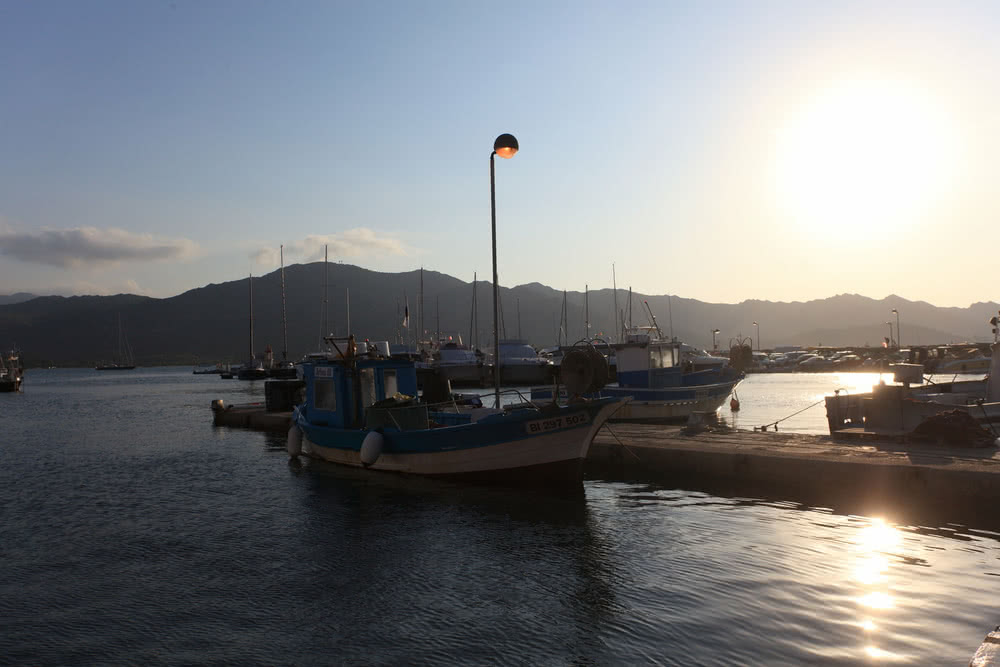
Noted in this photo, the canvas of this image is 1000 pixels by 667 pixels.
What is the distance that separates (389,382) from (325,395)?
2.42m

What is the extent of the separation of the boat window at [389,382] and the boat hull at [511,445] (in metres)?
2.49

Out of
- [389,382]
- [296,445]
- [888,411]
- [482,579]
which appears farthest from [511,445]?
[296,445]

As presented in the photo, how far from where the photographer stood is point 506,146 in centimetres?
1794

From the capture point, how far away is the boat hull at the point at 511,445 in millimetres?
15891

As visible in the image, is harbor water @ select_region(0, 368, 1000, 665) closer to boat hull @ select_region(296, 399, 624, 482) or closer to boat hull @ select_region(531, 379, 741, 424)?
boat hull @ select_region(296, 399, 624, 482)

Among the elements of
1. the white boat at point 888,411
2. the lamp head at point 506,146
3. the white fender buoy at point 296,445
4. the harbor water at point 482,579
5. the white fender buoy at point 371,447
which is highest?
the lamp head at point 506,146

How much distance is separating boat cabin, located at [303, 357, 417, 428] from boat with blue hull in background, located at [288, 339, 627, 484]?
0.03 m

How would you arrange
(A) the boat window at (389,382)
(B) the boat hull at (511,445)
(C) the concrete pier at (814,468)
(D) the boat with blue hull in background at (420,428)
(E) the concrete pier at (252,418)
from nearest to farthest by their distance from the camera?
(C) the concrete pier at (814,468) → (B) the boat hull at (511,445) → (D) the boat with blue hull in background at (420,428) → (A) the boat window at (389,382) → (E) the concrete pier at (252,418)

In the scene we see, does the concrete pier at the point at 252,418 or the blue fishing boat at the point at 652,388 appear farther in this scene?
the concrete pier at the point at 252,418

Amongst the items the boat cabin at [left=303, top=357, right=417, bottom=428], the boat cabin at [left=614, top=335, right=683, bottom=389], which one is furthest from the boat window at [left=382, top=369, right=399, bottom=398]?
the boat cabin at [left=614, top=335, right=683, bottom=389]

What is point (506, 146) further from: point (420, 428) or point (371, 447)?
point (371, 447)

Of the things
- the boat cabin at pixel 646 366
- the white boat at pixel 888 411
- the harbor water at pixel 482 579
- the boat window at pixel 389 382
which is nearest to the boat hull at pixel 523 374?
the boat cabin at pixel 646 366

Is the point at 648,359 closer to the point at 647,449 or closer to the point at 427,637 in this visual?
the point at 647,449

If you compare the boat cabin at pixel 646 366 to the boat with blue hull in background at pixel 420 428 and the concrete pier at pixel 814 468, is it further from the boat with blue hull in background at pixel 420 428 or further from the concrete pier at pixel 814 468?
the boat with blue hull in background at pixel 420 428
